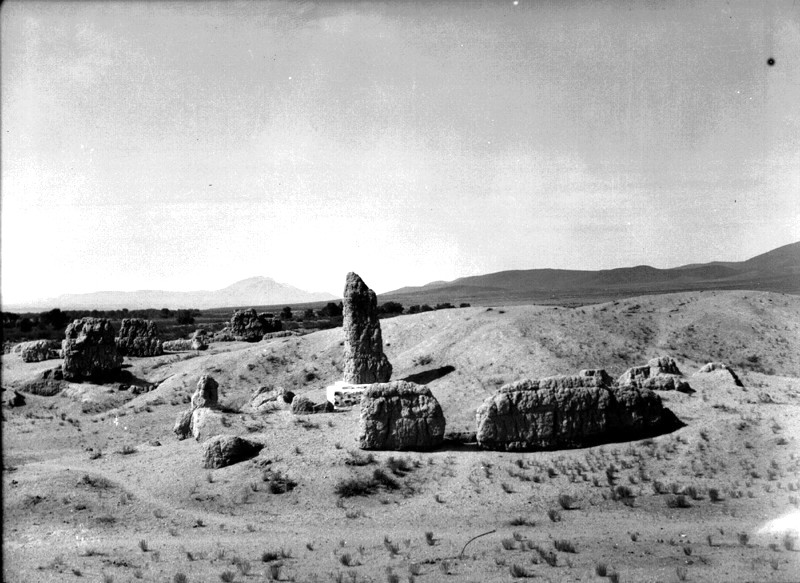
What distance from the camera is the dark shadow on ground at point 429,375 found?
1070 inches

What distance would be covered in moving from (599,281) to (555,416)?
145737mm

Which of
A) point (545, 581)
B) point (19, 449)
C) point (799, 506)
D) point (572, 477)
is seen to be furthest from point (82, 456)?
point (799, 506)

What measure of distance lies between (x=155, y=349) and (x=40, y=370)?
7259 mm

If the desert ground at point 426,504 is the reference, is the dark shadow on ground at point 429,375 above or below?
above

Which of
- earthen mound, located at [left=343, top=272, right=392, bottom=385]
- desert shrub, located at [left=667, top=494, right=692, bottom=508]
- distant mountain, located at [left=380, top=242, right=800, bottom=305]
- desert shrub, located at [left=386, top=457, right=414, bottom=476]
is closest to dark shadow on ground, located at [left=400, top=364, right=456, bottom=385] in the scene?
earthen mound, located at [left=343, top=272, right=392, bottom=385]

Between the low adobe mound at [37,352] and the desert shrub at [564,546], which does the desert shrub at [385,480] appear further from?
the low adobe mound at [37,352]

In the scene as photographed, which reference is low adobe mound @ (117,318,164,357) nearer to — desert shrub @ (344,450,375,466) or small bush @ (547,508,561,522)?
desert shrub @ (344,450,375,466)

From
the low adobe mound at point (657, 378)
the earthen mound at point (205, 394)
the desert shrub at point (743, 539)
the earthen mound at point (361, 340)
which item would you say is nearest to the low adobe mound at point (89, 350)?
the earthen mound at point (205, 394)

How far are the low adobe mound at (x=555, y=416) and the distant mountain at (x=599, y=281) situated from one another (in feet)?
308

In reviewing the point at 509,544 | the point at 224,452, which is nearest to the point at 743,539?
the point at 509,544

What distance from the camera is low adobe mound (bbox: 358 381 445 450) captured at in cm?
1591

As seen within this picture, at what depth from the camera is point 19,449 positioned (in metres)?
22.5

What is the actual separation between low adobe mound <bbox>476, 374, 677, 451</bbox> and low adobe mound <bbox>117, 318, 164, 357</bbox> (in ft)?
99.2

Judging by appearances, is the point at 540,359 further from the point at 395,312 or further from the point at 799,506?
the point at 395,312
